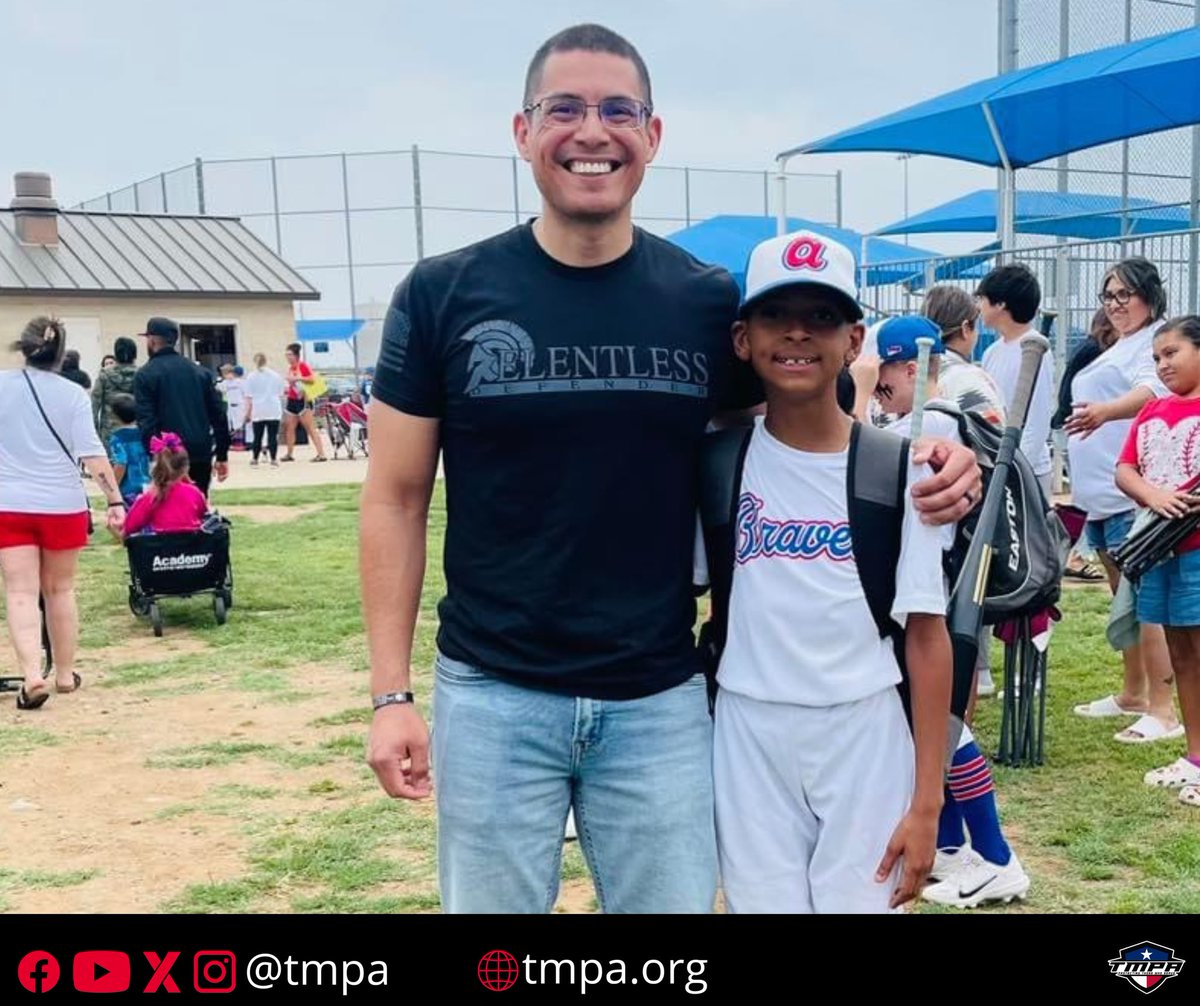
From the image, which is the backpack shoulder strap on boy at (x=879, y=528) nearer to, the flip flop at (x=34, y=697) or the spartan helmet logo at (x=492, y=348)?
the spartan helmet logo at (x=492, y=348)

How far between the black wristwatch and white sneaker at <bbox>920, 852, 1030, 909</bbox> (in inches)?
91.0

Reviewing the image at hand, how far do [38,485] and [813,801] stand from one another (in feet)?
17.6

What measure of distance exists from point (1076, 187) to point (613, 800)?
14.0 metres

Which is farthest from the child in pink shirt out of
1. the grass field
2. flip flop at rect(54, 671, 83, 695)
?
flip flop at rect(54, 671, 83, 695)

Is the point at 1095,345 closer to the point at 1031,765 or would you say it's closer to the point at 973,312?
the point at 973,312

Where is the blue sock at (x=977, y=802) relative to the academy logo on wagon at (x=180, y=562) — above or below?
below

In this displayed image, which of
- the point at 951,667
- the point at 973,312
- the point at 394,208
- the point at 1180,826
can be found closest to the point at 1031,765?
the point at 1180,826

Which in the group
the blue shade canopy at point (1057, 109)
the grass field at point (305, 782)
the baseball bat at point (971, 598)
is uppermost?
the blue shade canopy at point (1057, 109)

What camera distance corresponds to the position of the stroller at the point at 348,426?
23.0 metres
